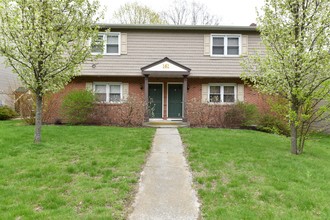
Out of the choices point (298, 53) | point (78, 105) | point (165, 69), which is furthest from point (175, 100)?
point (298, 53)

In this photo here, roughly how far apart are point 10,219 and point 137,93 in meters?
11.2

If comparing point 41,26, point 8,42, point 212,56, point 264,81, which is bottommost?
point 264,81

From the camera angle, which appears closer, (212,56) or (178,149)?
(178,149)

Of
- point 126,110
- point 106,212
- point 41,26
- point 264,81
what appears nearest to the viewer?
point 106,212

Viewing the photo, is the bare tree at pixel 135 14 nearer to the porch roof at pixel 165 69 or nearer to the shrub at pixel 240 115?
the porch roof at pixel 165 69

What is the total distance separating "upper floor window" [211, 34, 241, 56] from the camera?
14102mm

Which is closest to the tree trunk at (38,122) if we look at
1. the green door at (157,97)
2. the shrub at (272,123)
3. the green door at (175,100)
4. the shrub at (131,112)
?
the shrub at (131,112)

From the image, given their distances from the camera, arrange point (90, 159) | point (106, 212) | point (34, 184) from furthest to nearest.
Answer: point (90, 159), point (34, 184), point (106, 212)

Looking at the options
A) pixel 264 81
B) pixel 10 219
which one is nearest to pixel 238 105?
pixel 264 81

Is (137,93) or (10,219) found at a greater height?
(137,93)

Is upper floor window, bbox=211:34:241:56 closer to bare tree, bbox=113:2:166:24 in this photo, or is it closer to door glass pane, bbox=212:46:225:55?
door glass pane, bbox=212:46:225:55

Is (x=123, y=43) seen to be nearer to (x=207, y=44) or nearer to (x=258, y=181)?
(x=207, y=44)

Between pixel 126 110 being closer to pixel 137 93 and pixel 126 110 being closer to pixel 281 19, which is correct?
pixel 137 93

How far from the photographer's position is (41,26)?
22.1 feet
